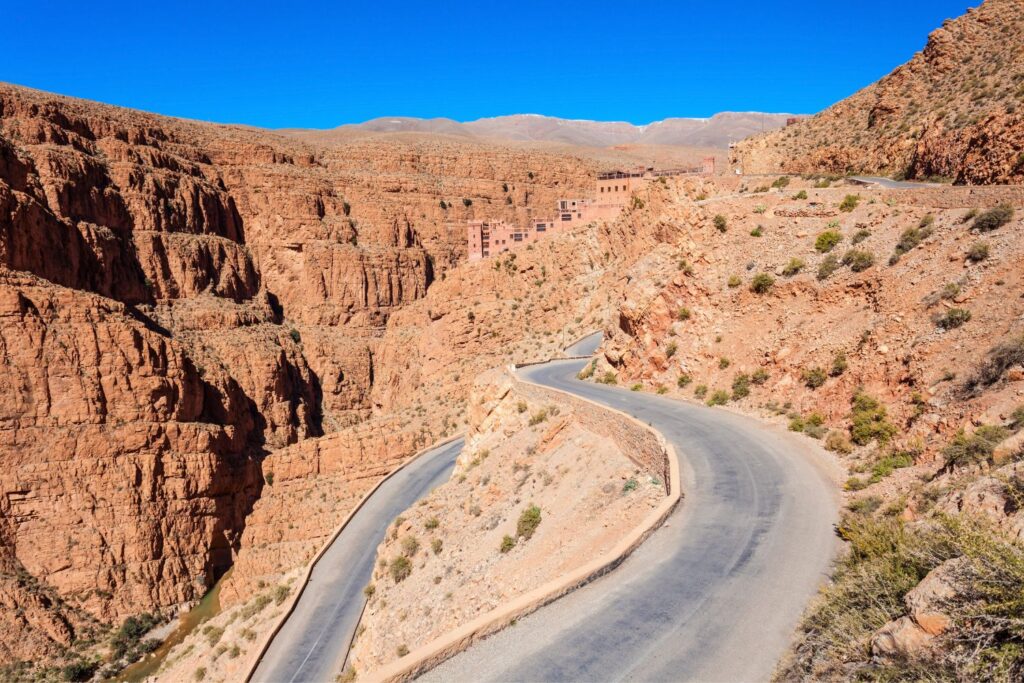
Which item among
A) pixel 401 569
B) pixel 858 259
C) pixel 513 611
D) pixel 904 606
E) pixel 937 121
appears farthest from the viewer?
pixel 937 121

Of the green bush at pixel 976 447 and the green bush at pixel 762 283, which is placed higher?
the green bush at pixel 762 283

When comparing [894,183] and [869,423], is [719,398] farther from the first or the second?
[894,183]

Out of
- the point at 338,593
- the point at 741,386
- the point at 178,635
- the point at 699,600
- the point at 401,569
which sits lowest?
the point at 178,635

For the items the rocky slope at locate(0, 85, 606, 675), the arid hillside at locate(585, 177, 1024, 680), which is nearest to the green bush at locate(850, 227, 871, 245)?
the arid hillside at locate(585, 177, 1024, 680)

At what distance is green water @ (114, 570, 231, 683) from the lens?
96.4ft

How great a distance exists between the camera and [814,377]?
1811 centimetres

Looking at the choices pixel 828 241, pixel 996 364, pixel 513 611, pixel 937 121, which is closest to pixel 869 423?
pixel 996 364

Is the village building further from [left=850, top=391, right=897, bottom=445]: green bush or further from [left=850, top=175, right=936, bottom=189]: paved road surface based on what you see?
[left=850, top=391, right=897, bottom=445]: green bush

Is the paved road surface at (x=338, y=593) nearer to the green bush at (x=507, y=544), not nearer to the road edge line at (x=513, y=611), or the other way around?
the green bush at (x=507, y=544)

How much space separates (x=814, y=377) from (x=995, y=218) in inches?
255

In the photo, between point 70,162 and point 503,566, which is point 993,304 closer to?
point 503,566

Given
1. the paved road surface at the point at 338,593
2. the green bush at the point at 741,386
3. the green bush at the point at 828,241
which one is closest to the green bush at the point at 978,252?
the green bush at the point at 828,241

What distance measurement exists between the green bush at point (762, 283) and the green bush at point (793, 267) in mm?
562

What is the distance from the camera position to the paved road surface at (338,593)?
20359 mm
